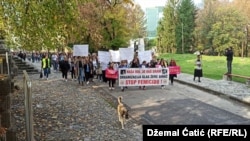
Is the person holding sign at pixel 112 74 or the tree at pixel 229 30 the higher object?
the tree at pixel 229 30

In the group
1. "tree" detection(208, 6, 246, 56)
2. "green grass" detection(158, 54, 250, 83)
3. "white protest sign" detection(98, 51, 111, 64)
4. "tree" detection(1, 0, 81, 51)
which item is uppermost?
"tree" detection(208, 6, 246, 56)

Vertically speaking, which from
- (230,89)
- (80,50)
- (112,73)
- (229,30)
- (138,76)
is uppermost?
(229,30)

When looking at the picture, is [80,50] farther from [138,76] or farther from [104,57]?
[138,76]

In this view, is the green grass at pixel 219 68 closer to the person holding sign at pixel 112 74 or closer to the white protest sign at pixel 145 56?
the white protest sign at pixel 145 56

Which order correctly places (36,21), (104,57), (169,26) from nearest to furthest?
(36,21) → (104,57) → (169,26)

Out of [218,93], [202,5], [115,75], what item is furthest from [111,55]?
[202,5]

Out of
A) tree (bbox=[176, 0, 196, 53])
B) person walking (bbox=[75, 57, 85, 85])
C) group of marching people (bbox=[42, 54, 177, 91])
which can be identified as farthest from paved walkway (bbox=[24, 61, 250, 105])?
tree (bbox=[176, 0, 196, 53])

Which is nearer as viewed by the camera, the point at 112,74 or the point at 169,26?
the point at 112,74

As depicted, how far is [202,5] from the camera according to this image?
88250 millimetres

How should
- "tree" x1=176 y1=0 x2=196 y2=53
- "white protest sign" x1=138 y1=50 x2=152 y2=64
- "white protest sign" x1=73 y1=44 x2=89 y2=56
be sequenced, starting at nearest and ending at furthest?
"white protest sign" x1=138 y1=50 x2=152 y2=64
"white protest sign" x1=73 y1=44 x2=89 y2=56
"tree" x1=176 y1=0 x2=196 y2=53

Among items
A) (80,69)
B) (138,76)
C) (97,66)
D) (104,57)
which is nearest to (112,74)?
(138,76)

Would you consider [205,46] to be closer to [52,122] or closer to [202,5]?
[202,5]

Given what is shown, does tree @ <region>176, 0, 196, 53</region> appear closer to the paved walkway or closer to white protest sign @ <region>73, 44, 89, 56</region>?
white protest sign @ <region>73, 44, 89, 56</region>

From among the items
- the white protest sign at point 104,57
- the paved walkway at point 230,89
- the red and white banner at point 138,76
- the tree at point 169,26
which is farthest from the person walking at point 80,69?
the tree at point 169,26
